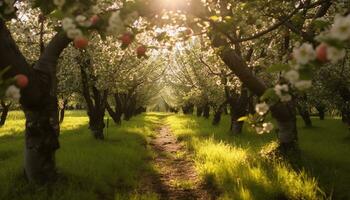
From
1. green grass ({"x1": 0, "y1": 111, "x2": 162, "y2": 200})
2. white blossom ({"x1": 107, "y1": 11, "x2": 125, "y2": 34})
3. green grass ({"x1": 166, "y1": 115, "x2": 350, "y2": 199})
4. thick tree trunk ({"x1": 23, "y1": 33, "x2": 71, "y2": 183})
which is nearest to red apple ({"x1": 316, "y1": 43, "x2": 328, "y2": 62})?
white blossom ({"x1": 107, "y1": 11, "x2": 125, "y2": 34})

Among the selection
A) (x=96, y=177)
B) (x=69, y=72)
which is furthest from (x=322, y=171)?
(x=69, y=72)

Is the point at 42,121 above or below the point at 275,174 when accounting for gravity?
above

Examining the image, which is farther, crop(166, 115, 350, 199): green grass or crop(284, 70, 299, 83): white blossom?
crop(166, 115, 350, 199): green grass

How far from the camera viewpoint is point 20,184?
384 inches

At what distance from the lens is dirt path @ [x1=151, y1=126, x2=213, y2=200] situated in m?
11.1

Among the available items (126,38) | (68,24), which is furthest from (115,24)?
(68,24)

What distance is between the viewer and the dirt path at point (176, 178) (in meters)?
11.1

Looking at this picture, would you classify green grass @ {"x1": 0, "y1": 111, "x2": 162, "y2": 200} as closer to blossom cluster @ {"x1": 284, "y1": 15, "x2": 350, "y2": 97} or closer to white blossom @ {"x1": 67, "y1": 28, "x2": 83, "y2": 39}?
white blossom @ {"x1": 67, "y1": 28, "x2": 83, "y2": 39}

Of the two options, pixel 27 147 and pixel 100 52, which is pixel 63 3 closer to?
pixel 27 147

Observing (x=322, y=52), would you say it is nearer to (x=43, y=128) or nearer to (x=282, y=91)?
(x=282, y=91)

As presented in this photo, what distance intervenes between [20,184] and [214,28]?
6.42m

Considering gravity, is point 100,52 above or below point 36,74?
above

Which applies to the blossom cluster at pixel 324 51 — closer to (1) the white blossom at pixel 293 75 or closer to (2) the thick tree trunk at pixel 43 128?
(1) the white blossom at pixel 293 75

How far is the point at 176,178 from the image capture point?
13133 mm
